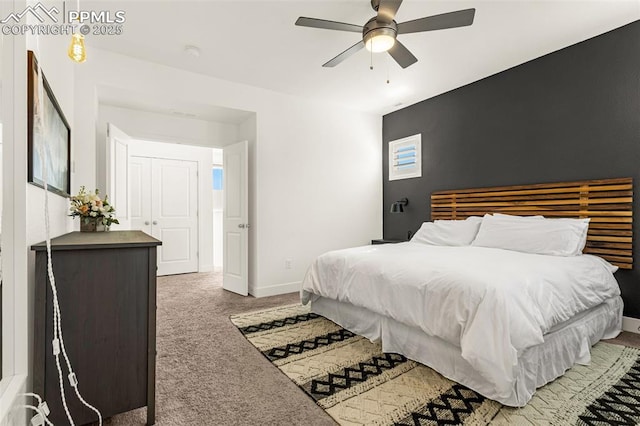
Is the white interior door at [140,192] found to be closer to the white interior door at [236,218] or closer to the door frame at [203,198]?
the door frame at [203,198]

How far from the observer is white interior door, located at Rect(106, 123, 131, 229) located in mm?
3537

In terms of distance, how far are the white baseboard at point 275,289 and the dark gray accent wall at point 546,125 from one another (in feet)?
6.90

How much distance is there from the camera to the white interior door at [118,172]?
3.54 metres

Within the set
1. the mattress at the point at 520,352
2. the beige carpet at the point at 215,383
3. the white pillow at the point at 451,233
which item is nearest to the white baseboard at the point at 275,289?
the beige carpet at the point at 215,383

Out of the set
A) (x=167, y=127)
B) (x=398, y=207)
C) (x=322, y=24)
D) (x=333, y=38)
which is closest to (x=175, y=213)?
(x=167, y=127)

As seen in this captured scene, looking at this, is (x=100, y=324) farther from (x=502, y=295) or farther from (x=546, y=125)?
(x=546, y=125)

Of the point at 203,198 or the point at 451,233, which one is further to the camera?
the point at 203,198

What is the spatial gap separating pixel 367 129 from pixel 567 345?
13.1 ft

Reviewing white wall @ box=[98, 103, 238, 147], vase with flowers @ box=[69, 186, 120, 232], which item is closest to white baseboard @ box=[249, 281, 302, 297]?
vase with flowers @ box=[69, 186, 120, 232]

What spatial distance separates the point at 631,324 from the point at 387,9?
3.37 meters

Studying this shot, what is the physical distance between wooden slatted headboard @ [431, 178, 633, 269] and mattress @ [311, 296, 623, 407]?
18.8 inches

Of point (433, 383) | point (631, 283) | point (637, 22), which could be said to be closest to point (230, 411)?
point (433, 383)

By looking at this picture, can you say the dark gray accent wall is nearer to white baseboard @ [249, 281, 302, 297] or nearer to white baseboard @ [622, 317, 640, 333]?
white baseboard @ [622, 317, 640, 333]

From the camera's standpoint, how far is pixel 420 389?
76.1 inches
